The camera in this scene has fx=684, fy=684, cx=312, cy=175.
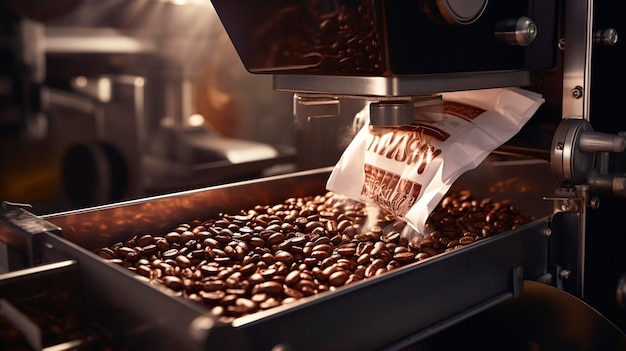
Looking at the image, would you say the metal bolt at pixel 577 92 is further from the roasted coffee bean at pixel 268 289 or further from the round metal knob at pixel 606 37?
the roasted coffee bean at pixel 268 289

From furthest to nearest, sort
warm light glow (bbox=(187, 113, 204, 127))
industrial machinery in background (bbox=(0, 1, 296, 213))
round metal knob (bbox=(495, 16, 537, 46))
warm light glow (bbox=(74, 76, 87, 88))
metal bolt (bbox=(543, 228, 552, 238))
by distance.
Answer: warm light glow (bbox=(187, 113, 204, 127)) < warm light glow (bbox=(74, 76, 87, 88)) < industrial machinery in background (bbox=(0, 1, 296, 213)) < metal bolt (bbox=(543, 228, 552, 238)) < round metal knob (bbox=(495, 16, 537, 46))

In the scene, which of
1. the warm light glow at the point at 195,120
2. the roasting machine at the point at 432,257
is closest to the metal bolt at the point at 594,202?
the roasting machine at the point at 432,257

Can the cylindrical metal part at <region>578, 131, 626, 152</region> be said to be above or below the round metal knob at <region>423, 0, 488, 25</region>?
below

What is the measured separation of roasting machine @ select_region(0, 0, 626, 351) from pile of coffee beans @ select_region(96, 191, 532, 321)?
0.08 metres

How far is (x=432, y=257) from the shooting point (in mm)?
864

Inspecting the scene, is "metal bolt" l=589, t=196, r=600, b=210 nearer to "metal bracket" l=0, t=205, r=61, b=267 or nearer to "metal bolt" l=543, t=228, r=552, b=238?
"metal bolt" l=543, t=228, r=552, b=238

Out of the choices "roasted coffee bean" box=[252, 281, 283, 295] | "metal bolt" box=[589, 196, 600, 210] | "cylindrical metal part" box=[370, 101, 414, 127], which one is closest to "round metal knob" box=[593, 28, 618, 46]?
"metal bolt" box=[589, 196, 600, 210]

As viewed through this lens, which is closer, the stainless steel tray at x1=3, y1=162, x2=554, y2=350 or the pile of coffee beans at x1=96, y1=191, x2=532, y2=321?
the stainless steel tray at x1=3, y1=162, x2=554, y2=350

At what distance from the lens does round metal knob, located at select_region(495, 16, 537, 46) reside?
0.95 meters

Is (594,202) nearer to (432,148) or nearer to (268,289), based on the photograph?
(432,148)

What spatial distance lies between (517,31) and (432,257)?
35 centimetres

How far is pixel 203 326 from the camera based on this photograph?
0.61 m

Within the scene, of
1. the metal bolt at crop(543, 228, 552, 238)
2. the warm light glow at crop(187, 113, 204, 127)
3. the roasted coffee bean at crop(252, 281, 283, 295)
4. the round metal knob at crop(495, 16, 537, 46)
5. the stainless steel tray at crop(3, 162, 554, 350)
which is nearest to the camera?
the stainless steel tray at crop(3, 162, 554, 350)

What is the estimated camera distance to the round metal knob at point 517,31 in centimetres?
→ 95
